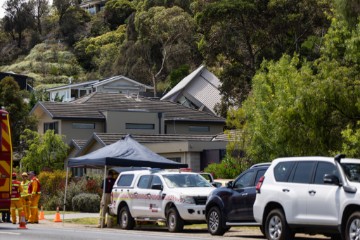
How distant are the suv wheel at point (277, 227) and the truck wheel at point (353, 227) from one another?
6.29 ft

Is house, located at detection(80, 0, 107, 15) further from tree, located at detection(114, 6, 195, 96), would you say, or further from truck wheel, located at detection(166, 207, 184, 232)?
truck wheel, located at detection(166, 207, 184, 232)

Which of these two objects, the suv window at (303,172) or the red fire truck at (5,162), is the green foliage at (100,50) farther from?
the suv window at (303,172)

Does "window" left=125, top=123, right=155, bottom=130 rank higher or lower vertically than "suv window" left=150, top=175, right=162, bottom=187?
higher

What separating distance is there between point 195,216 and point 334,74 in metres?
5.77

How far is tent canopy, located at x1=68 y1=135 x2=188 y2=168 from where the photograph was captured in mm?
29703

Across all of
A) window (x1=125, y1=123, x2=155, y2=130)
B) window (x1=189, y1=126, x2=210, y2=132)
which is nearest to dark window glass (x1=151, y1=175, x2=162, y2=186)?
window (x1=125, y1=123, x2=155, y2=130)

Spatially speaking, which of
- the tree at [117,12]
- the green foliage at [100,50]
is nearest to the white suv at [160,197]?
Result: the green foliage at [100,50]

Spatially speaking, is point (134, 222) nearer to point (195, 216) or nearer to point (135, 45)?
point (195, 216)

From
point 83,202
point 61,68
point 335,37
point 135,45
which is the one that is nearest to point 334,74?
point 335,37

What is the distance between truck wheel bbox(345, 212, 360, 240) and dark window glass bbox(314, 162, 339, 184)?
1227 millimetres

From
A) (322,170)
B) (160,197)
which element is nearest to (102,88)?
(160,197)

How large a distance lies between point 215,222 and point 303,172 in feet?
15.9

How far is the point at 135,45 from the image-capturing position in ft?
285

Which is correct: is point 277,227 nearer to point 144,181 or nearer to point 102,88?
point 144,181
